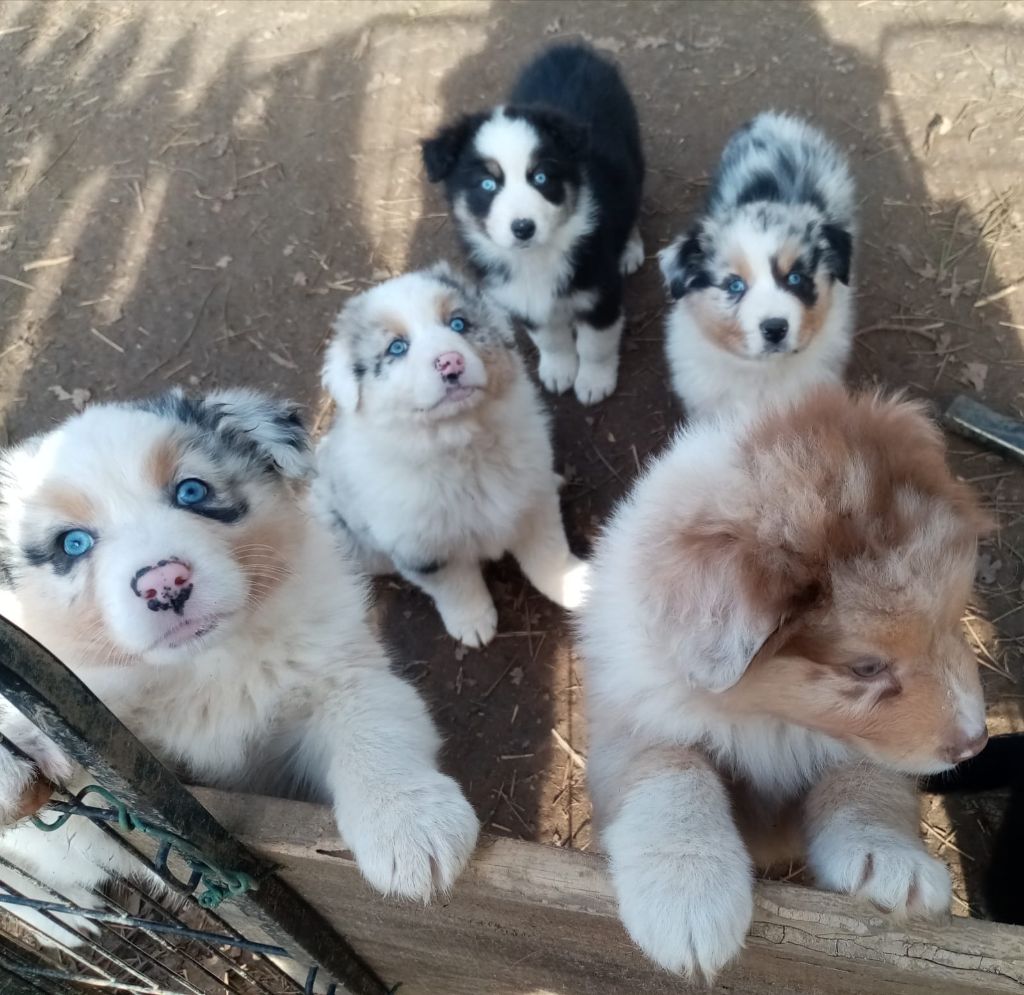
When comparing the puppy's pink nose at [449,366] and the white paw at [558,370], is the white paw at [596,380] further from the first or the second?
the puppy's pink nose at [449,366]

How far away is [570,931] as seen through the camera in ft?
6.05

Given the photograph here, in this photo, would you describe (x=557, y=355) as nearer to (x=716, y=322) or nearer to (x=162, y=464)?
(x=716, y=322)

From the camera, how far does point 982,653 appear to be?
3.41m

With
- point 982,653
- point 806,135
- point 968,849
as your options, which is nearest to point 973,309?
point 806,135

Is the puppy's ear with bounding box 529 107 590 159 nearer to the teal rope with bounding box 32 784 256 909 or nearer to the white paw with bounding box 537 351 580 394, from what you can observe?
the white paw with bounding box 537 351 580 394

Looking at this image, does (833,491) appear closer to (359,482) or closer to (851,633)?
(851,633)

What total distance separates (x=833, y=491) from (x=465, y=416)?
62.7 inches

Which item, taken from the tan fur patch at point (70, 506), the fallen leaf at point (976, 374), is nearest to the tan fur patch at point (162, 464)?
the tan fur patch at point (70, 506)

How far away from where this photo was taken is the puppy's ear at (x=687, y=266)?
359 centimetres

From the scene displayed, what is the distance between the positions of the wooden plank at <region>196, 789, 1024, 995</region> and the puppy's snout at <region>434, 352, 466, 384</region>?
1.47 meters

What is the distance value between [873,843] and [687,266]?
8.32 feet

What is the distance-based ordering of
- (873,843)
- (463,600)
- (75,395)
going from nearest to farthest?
(873,843) < (463,600) < (75,395)

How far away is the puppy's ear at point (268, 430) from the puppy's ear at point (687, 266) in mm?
1933

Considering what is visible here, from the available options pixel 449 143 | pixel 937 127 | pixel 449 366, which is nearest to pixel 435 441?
pixel 449 366
